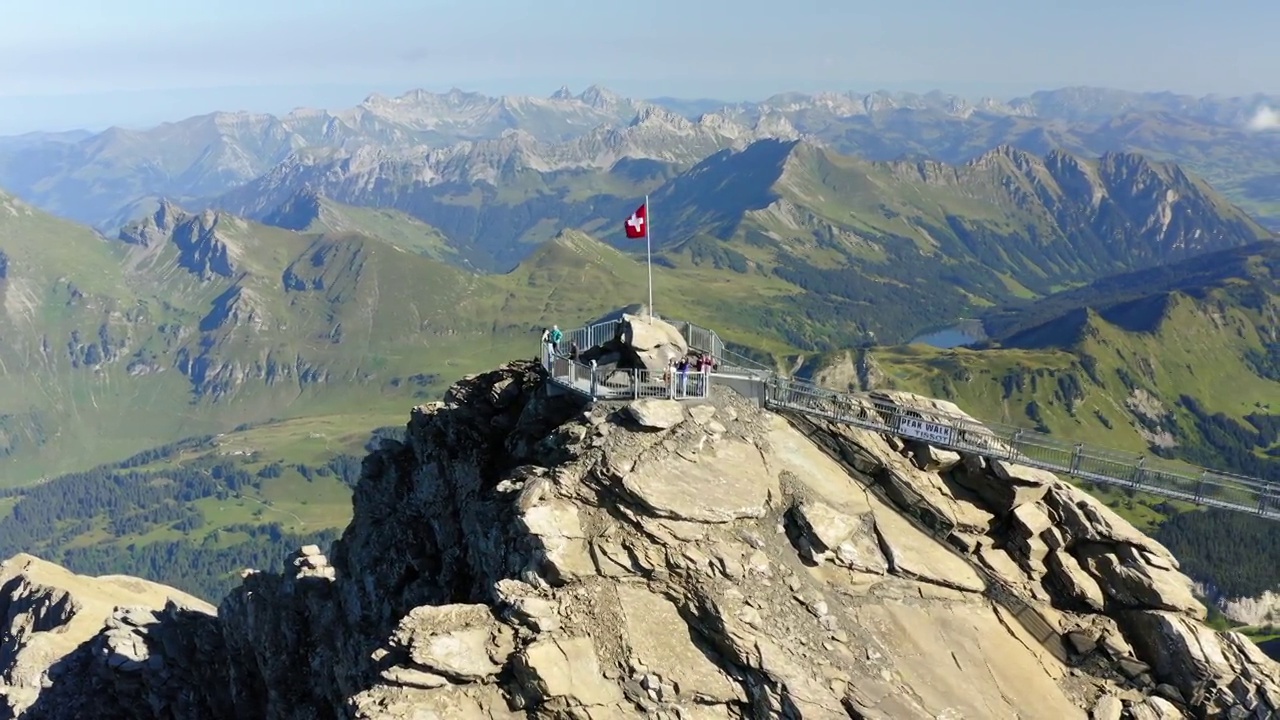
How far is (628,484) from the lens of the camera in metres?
32.3

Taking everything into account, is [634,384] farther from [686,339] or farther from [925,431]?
[925,431]

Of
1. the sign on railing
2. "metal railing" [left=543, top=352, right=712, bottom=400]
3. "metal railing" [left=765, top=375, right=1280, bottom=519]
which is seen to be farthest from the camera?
"metal railing" [left=543, top=352, right=712, bottom=400]

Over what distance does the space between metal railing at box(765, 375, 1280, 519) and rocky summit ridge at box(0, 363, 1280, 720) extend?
874 millimetres

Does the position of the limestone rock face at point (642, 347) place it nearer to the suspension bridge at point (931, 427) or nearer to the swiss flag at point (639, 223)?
the suspension bridge at point (931, 427)

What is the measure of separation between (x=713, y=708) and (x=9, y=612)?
95.9 metres

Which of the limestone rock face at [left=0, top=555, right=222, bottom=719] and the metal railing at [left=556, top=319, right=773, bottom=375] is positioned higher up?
the metal railing at [left=556, top=319, right=773, bottom=375]

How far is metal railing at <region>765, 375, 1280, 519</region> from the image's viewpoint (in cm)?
3725

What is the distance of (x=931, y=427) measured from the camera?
38.3 meters

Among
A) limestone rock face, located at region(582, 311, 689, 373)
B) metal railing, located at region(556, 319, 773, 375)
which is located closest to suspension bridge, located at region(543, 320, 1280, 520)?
limestone rock face, located at region(582, 311, 689, 373)

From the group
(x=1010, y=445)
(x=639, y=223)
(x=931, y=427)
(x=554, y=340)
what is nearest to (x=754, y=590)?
(x=931, y=427)

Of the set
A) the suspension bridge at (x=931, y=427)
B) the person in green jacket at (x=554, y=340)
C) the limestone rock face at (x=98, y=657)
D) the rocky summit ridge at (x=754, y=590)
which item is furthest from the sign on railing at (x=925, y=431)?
the limestone rock face at (x=98, y=657)

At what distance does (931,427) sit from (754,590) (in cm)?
1319

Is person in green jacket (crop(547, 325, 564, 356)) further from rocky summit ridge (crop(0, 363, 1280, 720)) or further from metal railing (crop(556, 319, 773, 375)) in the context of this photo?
rocky summit ridge (crop(0, 363, 1280, 720))

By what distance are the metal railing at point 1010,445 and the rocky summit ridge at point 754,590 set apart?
0.87 m
